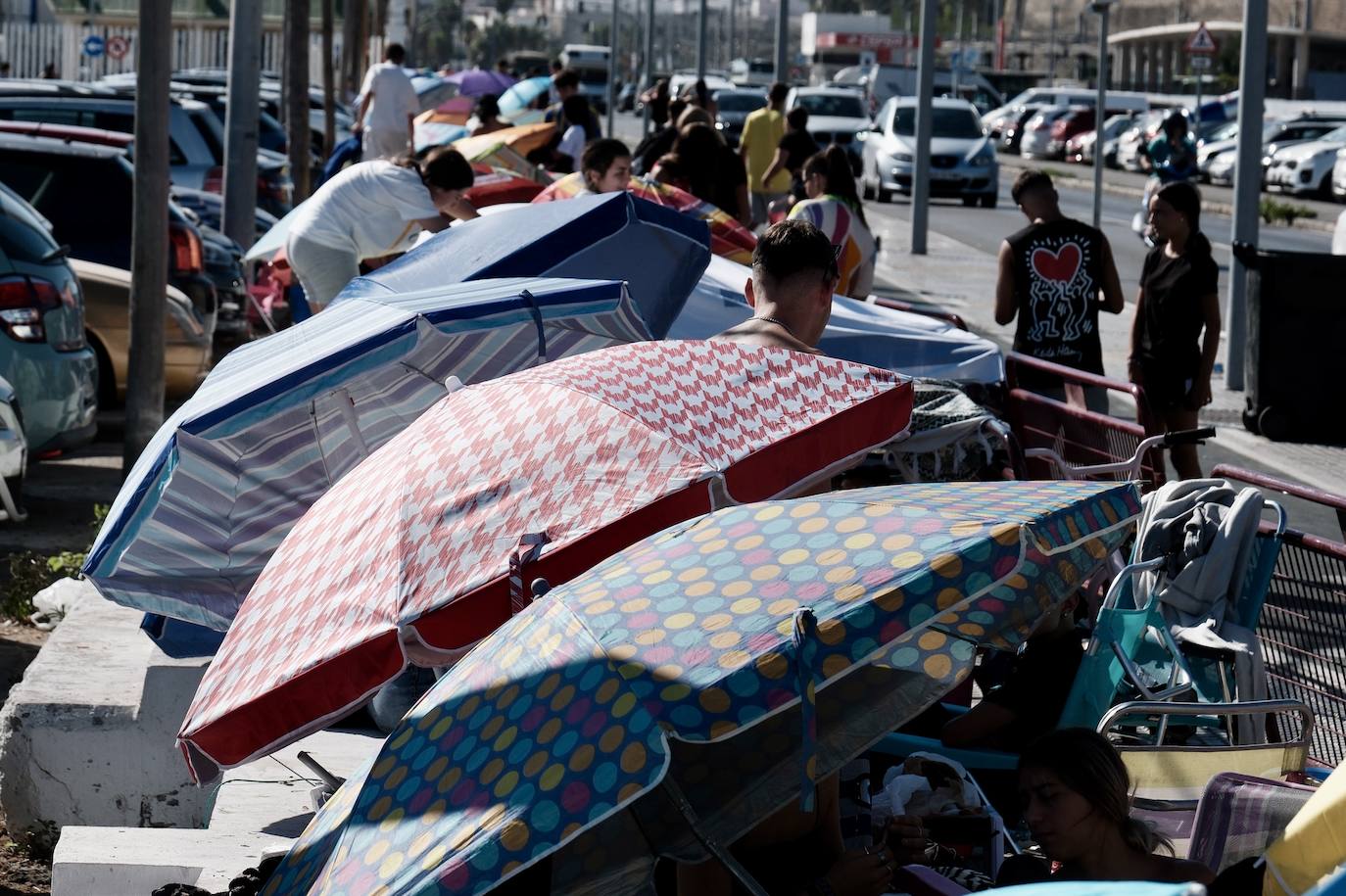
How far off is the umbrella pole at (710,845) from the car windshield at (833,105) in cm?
3700

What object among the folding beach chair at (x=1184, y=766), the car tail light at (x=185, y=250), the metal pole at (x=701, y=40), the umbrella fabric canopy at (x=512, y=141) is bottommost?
the folding beach chair at (x=1184, y=766)

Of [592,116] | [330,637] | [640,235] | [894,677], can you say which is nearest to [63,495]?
[640,235]

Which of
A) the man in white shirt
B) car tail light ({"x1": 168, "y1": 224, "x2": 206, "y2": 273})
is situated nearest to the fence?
the man in white shirt

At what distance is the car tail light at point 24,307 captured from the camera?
9.81 meters

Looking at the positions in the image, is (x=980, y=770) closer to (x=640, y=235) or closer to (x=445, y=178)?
(x=640, y=235)

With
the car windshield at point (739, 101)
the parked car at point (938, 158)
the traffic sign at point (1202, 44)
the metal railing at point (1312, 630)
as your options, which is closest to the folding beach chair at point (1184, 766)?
the metal railing at point (1312, 630)

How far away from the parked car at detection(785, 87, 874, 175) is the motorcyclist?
17.2 m

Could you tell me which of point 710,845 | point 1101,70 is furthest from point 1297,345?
point 710,845

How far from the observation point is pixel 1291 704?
4.55 meters

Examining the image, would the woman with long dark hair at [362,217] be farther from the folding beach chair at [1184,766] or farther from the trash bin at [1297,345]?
the folding beach chair at [1184,766]

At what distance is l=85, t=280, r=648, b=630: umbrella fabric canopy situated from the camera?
5426 millimetres

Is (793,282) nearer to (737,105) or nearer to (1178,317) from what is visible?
(1178,317)

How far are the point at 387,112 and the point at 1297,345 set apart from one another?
10.0m

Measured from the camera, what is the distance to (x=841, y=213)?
10.2m
